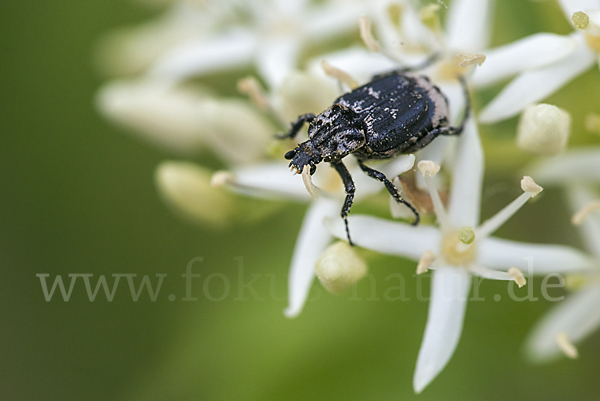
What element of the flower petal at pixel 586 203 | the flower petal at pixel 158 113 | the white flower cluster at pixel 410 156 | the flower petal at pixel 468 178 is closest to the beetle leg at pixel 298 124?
the white flower cluster at pixel 410 156

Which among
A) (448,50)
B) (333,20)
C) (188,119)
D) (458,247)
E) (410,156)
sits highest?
(333,20)

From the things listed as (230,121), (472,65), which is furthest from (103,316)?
(472,65)

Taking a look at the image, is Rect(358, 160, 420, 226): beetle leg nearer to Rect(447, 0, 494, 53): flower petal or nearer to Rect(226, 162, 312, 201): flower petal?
Rect(226, 162, 312, 201): flower petal

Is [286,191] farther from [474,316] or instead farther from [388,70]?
[474,316]

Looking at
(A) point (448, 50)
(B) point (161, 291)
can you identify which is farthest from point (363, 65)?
(B) point (161, 291)

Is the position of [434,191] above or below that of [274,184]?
below

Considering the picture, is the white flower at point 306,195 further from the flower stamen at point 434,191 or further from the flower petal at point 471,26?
the flower petal at point 471,26

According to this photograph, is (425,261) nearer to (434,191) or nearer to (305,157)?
(434,191)

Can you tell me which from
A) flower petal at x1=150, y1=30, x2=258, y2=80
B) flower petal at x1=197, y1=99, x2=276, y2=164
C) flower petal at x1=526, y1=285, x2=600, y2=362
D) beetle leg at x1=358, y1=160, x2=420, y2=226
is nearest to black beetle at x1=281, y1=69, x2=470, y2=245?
beetle leg at x1=358, y1=160, x2=420, y2=226
